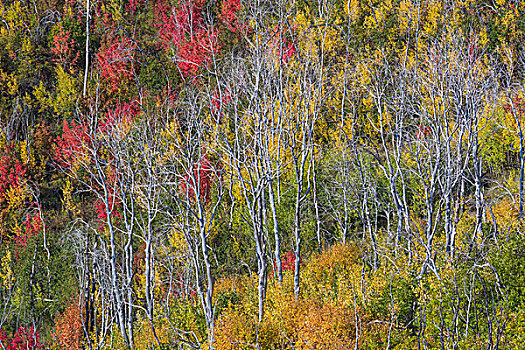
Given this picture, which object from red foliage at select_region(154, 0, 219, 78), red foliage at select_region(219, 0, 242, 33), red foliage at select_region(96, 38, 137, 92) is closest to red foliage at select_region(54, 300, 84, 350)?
red foliage at select_region(154, 0, 219, 78)

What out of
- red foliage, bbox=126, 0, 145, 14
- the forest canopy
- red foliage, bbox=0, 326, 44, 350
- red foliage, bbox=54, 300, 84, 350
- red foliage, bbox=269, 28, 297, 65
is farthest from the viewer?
red foliage, bbox=126, 0, 145, 14

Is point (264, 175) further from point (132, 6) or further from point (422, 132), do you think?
point (132, 6)

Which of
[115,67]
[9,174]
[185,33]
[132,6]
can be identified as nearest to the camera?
[9,174]

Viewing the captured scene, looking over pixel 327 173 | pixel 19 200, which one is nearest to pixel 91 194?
pixel 19 200

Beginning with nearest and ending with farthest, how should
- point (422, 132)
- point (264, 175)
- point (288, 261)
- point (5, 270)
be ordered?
1. point (264, 175)
2. point (422, 132)
3. point (288, 261)
4. point (5, 270)

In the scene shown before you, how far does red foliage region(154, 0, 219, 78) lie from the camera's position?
32531 mm

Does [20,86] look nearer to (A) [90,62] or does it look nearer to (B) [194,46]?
(A) [90,62]

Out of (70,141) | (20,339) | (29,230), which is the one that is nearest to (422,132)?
(20,339)

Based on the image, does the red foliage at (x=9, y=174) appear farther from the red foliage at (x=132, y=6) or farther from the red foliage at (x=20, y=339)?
the red foliage at (x=132, y=6)

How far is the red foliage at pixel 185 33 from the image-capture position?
32.5 meters

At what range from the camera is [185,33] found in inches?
1411

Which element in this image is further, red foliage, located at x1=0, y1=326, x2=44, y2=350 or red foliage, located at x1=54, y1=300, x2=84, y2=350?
red foliage, located at x1=0, y1=326, x2=44, y2=350

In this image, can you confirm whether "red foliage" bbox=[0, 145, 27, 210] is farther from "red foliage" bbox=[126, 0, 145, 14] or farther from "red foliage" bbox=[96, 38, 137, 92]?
"red foliage" bbox=[126, 0, 145, 14]

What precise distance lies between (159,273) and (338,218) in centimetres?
937
